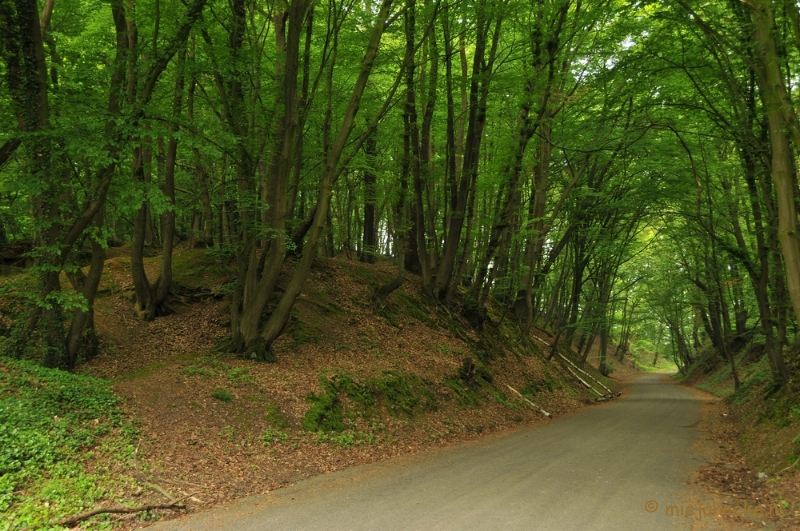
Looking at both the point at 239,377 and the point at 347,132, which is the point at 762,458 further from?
the point at 347,132

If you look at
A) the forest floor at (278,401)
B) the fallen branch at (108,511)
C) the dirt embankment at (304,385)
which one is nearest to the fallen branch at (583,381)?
Result: the dirt embankment at (304,385)

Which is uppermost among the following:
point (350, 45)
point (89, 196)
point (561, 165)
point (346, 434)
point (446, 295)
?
point (350, 45)

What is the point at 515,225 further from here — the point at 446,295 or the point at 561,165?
the point at 446,295

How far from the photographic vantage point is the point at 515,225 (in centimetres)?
2150

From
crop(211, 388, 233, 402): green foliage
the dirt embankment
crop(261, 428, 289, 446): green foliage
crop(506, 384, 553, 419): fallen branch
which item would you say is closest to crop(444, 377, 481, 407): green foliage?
the dirt embankment

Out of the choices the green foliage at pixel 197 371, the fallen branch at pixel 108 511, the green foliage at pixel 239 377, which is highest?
the green foliage at pixel 197 371

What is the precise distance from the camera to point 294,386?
992cm

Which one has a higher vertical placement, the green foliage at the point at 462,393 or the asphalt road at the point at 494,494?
the asphalt road at the point at 494,494

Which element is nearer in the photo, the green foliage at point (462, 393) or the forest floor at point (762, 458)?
the forest floor at point (762, 458)

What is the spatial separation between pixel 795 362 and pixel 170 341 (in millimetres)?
15654

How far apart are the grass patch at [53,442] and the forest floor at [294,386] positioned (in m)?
0.26

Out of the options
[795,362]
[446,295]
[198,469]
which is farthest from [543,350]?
[198,469]

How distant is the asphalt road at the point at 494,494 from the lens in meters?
5.24

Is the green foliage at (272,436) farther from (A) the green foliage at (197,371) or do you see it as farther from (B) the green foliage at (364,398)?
(A) the green foliage at (197,371)
